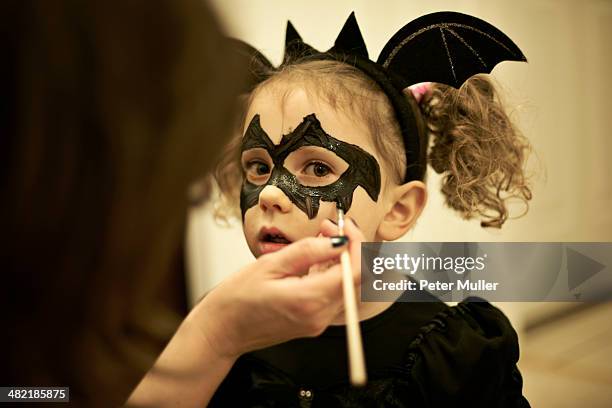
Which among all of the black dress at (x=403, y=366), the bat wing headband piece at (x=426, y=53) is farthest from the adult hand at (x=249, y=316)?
the bat wing headband piece at (x=426, y=53)

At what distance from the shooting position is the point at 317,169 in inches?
31.7

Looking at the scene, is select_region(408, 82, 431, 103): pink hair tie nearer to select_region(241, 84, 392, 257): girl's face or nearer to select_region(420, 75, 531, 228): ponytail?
select_region(420, 75, 531, 228): ponytail

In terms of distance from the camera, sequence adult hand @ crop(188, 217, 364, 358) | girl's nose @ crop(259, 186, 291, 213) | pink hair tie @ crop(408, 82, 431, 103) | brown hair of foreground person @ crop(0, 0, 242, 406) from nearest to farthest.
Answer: brown hair of foreground person @ crop(0, 0, 242, 406), adult hand @ crop(188, 217, 364, 358), girl's nose @ crop(259, 186, 291, 213), pink hair tie @ crop(408, 82, 431, 103)

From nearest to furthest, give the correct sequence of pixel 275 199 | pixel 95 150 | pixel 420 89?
pixel 95 150 < pixel 275 199 < pixel 420 89

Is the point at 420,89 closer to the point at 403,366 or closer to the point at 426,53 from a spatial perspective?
the point at 426,53

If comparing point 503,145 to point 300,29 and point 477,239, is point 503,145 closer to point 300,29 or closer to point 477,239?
point 477,239

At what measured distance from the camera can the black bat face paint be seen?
0.79 metres

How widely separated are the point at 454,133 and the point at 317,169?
0.22m

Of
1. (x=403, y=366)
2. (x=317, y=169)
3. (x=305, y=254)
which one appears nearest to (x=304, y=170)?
(x=317, y=169)

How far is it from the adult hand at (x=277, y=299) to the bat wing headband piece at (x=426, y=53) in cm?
22

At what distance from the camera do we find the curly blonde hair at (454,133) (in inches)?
32.9

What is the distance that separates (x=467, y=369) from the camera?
0.78 m

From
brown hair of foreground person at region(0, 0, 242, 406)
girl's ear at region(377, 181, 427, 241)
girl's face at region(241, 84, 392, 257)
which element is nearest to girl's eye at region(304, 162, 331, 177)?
girl's face at region(241, 84, 392, 257)

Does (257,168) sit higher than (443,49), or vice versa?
(443,49)
